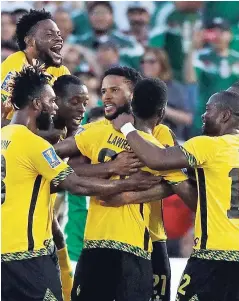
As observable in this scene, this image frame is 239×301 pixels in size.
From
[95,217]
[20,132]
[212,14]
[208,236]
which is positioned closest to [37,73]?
[20,132]

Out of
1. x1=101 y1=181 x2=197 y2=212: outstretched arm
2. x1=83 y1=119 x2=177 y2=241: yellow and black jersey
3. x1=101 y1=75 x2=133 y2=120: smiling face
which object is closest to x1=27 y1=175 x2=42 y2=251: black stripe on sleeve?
x1=101 y1=181 x2=197 y2=212: outstretched arm

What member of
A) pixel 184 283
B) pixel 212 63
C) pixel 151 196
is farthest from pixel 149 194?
pixel 212 63

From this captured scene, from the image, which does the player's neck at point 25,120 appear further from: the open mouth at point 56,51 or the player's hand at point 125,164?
the open mouth at point 56,51

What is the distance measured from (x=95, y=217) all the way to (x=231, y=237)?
3.22 ft

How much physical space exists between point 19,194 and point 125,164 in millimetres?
763

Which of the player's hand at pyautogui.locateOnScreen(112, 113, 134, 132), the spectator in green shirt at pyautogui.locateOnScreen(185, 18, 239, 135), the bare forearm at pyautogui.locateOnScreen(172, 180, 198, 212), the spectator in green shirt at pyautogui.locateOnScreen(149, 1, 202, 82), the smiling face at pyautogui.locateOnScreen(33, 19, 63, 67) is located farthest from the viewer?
the spectator in green shirt at pyautogui.locateOnScreen(149, 1, 202, 82)

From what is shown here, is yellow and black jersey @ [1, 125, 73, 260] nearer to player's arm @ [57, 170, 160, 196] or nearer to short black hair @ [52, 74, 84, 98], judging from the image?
player's arm @ [57, 170, 160, 196]

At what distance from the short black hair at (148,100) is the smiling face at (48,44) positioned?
4.86 feet

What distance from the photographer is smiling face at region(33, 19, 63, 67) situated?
7914 mm

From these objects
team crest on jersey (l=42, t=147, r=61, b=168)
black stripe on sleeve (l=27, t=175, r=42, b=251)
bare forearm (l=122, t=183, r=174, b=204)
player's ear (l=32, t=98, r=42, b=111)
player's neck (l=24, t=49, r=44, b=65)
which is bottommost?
black stripe on sleeve (l=27, t=175, r=42, b=251)

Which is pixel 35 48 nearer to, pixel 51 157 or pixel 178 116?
pixel 51 157

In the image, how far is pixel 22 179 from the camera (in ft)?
20.7

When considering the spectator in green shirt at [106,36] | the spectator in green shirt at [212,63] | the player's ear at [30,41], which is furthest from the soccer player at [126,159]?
the spectator in green shirt at [106,36]

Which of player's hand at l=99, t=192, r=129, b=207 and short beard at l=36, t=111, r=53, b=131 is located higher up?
short beard at l=36, t=111, r=53, b=131
